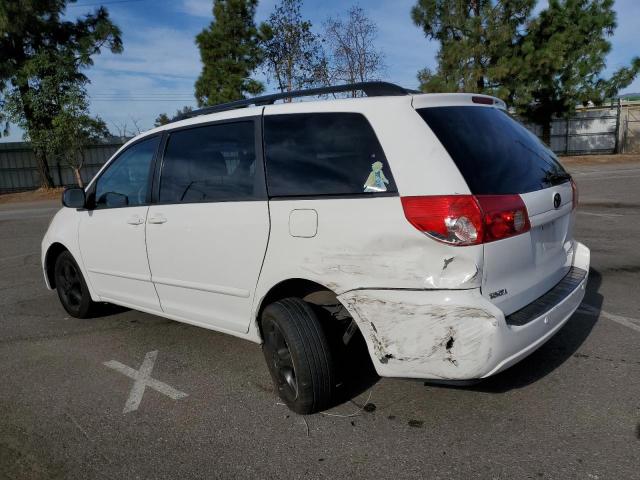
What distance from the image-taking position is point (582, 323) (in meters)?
4.22

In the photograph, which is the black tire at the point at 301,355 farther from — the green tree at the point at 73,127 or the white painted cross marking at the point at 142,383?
the green tree at the point at 73,127

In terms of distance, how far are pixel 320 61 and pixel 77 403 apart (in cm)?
2230

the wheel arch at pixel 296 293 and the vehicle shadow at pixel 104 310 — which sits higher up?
the wheel arch at pixel 296 293

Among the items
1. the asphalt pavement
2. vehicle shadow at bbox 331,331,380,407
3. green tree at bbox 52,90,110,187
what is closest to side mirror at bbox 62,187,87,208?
the asphalt pavement

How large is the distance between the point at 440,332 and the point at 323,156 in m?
1.16

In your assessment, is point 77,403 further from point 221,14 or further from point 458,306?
point 221,14

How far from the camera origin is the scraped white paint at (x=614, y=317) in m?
4.14

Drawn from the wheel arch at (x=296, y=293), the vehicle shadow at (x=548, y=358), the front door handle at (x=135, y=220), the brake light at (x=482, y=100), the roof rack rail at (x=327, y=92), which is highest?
the roof rack rail at (x=327, y=92)

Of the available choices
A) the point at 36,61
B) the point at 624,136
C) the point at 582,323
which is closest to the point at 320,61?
the point at 36,61

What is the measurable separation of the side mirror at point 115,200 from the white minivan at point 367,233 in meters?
0.44

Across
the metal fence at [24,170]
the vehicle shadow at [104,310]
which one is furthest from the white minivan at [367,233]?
the metal fence at [24,170]

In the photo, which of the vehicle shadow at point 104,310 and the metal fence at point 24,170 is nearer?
the vehicle shadow at point 104,310

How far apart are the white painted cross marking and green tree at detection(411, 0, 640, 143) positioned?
21.4 m

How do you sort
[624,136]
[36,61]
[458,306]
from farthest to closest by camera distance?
[624,136], [36,61], [458,306]
